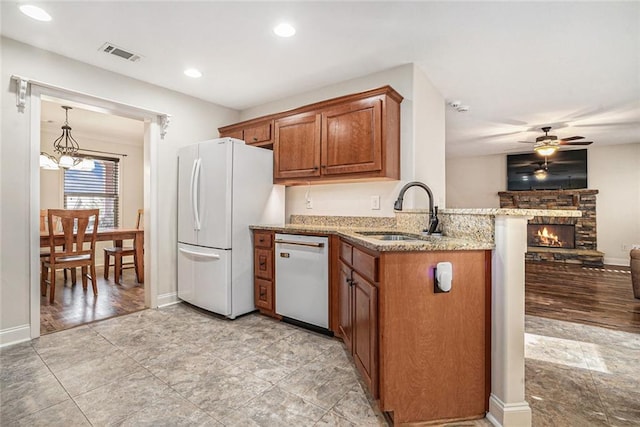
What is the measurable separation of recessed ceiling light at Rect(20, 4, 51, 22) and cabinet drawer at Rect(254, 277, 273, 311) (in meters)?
2.63

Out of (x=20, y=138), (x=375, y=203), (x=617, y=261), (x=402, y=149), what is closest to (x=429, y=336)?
(x=375, y=203)

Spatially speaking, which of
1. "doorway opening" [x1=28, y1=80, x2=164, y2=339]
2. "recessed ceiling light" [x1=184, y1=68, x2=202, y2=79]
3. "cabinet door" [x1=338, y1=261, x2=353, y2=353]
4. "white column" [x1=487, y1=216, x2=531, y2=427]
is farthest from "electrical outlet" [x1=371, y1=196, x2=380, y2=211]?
"doorway opening" [x1=28, y1=80, x2=164, y2=339]

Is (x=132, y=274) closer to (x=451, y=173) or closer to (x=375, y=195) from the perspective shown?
(x=375, y=195)

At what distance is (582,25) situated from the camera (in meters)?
2.25

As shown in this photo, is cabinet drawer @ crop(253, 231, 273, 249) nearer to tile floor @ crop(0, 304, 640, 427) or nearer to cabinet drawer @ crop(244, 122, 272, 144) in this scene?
tile floor @ crop(0, 304, 640, 427)

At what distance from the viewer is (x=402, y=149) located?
110 inches

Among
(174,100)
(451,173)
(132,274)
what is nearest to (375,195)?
(174,100)

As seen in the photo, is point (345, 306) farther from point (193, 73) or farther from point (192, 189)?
point (193, 73)

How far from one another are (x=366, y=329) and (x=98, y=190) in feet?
19.8

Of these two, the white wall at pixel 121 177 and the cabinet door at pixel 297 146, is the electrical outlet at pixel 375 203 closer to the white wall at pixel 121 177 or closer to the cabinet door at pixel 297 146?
the cabinet door at pixel 297 146

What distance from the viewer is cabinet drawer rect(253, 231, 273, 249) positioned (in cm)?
299

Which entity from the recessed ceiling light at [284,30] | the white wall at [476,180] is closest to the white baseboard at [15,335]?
the recessed ceiling light at [284,30]

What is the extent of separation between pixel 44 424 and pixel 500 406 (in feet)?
7.48

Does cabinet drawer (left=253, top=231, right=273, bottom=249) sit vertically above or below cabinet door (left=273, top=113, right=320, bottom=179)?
below
